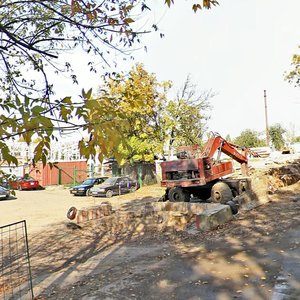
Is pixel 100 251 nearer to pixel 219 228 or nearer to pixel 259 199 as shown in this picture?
pixel 219 228

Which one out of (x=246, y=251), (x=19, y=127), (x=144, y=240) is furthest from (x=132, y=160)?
(x=19, y=127)

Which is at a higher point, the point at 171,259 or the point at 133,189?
the point at 133,189

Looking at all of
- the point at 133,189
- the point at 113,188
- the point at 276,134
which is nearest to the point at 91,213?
the point at 113,188

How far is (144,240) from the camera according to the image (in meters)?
9.28

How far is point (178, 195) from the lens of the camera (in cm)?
1464

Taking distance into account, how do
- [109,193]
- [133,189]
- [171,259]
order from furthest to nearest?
[133,189] → [109,193] → [171,259]

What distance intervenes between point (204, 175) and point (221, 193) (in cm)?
104

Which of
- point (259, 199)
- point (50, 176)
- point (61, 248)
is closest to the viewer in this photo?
point (61, 248)

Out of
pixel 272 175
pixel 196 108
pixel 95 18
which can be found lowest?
pixel 272 175

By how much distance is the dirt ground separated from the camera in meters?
5.04

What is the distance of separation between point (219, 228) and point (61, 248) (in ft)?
14.4

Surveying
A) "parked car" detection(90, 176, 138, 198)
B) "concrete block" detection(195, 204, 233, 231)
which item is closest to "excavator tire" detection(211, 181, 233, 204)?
"concrete block" detection(195, 204, 233, 231)

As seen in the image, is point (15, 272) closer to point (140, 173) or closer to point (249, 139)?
point (140, 173)

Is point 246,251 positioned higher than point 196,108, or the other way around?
point 196,108
